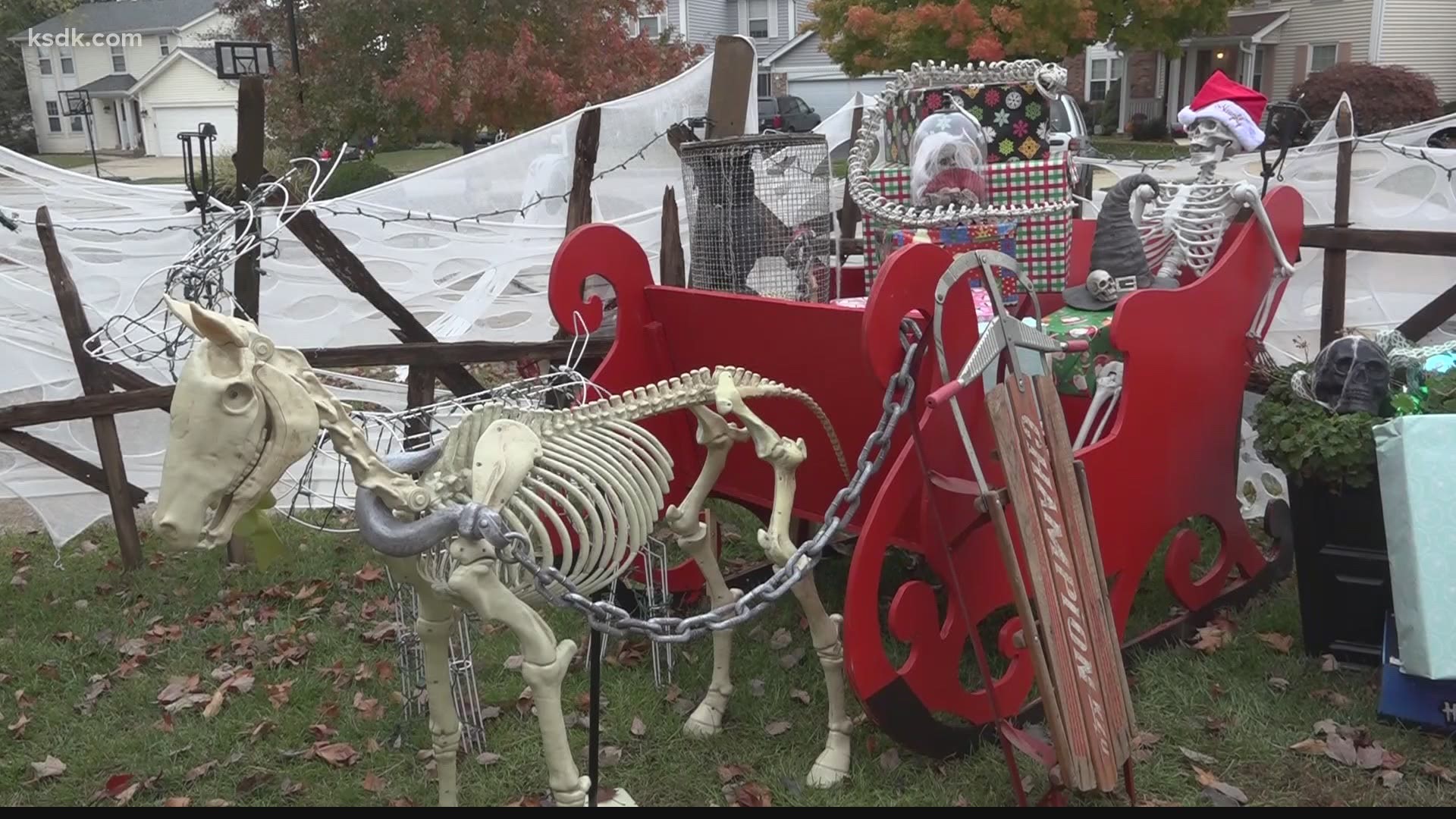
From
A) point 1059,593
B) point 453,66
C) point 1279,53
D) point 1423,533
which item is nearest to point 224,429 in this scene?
point 1059,593

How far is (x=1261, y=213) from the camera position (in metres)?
4.23

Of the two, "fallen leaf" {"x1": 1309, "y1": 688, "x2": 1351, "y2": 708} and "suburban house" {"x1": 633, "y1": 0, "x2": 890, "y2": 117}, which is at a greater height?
"suburban house" {"x1": 633, "y1": 0, "x2": 890, "y2": 117}

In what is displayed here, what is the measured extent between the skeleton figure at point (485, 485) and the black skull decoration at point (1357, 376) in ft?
Answer: 6.32

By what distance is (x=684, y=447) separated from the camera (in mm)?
4582

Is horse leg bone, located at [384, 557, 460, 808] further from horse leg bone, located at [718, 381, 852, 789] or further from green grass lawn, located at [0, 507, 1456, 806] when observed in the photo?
horse leg bone, located at [718, 381, 852, 789]

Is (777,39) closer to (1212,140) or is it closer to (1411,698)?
(1212,140)

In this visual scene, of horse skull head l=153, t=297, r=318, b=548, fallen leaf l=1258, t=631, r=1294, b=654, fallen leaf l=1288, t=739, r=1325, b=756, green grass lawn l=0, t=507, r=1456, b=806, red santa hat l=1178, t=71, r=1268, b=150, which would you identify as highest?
red santa hat l=1178, t=71, r=1268, b=150

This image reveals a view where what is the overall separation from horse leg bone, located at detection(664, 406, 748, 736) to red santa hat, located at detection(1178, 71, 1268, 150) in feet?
8.49

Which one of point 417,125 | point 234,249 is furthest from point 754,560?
point 417,125

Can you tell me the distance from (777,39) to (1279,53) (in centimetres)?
1685

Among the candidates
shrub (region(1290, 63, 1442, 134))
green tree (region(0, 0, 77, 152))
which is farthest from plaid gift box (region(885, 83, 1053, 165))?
green tree (region(0, 0, 77, 152))

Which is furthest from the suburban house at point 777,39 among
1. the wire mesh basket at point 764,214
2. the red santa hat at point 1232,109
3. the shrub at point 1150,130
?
the wire mesh basket at point 764,214

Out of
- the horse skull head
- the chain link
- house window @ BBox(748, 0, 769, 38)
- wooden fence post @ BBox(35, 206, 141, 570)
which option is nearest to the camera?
the horse skull head

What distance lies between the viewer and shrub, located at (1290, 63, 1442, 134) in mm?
20297
